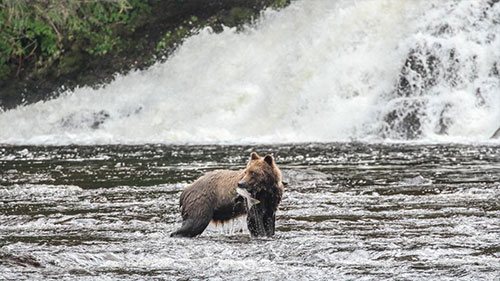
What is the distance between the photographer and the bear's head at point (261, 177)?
7.68 metres

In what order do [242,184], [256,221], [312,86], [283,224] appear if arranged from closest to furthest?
1. [242,184]
2. [256,221]
3. [283,224]
4. [312,86]

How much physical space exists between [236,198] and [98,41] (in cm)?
2367

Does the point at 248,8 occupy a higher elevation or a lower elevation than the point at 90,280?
higher

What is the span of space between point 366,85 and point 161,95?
270 inches

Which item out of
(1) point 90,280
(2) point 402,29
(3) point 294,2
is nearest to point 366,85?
(2) point 402,29

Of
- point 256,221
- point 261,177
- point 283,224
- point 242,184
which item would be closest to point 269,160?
point 261,177

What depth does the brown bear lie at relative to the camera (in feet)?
25.4

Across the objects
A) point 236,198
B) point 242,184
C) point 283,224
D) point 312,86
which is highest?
point 312,86

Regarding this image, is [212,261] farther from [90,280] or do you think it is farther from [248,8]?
[248,8]

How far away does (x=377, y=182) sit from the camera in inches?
514

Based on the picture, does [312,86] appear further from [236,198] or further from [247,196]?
[247,196]

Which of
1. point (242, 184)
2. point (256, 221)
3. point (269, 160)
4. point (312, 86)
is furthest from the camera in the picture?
point (312, 86)

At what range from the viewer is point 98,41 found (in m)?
30.7

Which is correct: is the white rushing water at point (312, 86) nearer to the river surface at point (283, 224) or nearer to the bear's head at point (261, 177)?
the river surface at point (283, 224)
